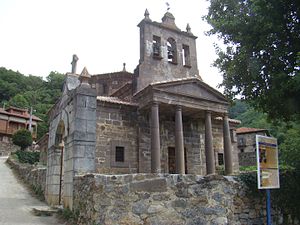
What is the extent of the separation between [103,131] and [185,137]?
15.5ft

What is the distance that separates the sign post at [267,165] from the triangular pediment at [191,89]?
7.47m

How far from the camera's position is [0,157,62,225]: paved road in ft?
26.9

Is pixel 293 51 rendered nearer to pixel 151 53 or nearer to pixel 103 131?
pixel 103 131

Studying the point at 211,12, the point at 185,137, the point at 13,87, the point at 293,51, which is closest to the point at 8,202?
the point at 185,137

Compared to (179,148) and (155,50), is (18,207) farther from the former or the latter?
(155,50)

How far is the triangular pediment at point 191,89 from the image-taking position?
1382 cm

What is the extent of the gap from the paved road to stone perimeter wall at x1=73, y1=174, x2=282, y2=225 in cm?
255

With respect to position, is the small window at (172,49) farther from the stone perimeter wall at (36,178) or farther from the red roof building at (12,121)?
the red roof building at (12,121)

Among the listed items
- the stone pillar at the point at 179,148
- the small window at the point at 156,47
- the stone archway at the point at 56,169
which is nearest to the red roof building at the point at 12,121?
the small window at the point at 156,47

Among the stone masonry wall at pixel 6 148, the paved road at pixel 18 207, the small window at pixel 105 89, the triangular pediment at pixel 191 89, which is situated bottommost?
the paved road at pixel 18 207

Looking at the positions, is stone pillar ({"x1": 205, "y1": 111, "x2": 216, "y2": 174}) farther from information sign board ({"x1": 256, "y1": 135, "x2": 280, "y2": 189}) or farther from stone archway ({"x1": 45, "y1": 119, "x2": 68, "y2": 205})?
information sign board ({"x1": 256, "y1": 135, "x2": 280, "y2": 189})

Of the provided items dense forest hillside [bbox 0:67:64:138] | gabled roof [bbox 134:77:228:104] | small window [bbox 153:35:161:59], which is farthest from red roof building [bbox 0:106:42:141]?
gabled roof [bbox 134:77:228:104]

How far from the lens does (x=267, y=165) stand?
6.41 metres

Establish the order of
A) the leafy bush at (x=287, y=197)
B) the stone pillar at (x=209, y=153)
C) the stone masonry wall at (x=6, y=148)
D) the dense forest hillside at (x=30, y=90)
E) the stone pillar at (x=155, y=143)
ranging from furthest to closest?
1. the dense forest hillside at (x=30, y=90)
2. the stone masonry wall at (x=6, y=148)
3. the stone pillar at (x=209, y=153)
4. the stone pillar at (x=155, y=143)
5. the leafy bush at (x=287, y=197)
